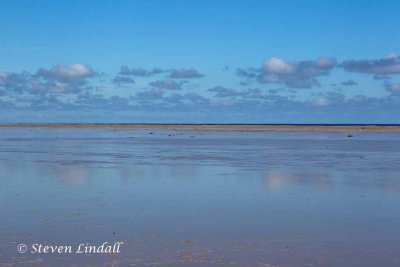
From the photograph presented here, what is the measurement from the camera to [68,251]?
830 centimetres

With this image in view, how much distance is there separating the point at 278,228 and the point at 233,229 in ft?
2.80

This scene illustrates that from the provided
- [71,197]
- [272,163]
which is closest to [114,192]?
[71,197]

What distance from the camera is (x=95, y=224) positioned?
1029 centimetres

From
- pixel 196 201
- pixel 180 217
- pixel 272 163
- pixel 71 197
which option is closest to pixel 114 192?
pixel 71 197

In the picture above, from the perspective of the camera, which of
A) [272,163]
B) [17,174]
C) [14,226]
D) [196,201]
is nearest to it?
[14,226]

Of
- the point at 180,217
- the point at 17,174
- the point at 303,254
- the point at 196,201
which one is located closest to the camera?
the point at 303,254

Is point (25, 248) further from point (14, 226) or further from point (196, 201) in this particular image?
point (196, 201)

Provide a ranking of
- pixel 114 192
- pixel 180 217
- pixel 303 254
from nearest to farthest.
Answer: pixel 303 254 → pixel 180 217 → pixel 114 192

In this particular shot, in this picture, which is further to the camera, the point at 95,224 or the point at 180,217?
the point at 180,217

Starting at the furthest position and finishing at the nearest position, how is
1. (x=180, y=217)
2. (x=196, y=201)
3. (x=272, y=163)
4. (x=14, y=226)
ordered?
(x=272, y=163)
(x=196, y=201)
(x=180, y=217)
(x=14, y=226)

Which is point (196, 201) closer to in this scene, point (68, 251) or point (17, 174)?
point (68, 251)

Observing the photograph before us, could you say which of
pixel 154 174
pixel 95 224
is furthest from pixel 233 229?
pixel 154 174

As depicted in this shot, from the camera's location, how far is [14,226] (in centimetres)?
1001

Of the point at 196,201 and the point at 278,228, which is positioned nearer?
the point at 278,228
